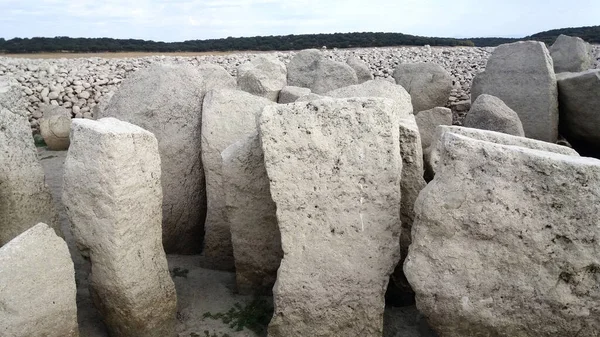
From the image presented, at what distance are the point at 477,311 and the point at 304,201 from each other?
1043 millimetres

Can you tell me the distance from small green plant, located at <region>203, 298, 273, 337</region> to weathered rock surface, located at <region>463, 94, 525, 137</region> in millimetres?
3239

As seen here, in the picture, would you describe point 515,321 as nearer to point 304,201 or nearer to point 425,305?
point 425,305

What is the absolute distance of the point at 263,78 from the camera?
6.46m

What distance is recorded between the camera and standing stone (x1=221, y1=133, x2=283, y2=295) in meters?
3.71

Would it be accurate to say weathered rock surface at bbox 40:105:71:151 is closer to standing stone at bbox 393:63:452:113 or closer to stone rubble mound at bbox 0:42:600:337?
stone rubble mound at bbox 0:42:600:337

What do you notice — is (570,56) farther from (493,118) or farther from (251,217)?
(251,217)

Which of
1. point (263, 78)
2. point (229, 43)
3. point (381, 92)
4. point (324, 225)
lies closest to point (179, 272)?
point (324, 225)

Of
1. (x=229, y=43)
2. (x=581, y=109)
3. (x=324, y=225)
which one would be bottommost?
(x=229, y=43)

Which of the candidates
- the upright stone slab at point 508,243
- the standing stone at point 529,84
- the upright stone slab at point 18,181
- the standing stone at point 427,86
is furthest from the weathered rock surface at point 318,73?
the upright stone slab at point 508,243

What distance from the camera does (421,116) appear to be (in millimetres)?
6230

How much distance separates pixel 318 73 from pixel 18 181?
4.44 meters

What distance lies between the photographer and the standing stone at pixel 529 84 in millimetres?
6980

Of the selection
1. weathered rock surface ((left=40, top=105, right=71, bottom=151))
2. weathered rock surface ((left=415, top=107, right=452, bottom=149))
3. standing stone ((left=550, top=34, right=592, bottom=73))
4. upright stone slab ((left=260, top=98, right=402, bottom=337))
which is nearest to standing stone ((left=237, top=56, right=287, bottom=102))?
weathered rock surface ((left=415, top=107, right=452, bottom=149))

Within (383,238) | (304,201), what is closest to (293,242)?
(304,201)
